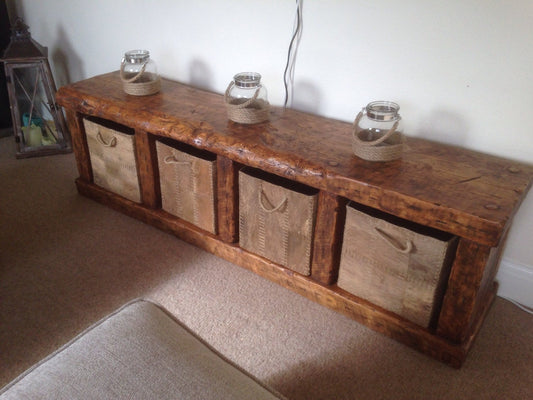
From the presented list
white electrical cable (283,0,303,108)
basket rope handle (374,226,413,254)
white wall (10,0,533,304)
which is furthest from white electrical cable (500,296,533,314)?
white electrical cable (283,0,303,108)

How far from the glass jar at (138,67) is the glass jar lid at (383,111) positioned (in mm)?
963

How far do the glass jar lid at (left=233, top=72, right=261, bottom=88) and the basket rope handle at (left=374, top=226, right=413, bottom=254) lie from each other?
2.32ft

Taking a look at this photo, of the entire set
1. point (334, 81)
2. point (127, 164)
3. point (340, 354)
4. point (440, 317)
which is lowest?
point (340, 354)

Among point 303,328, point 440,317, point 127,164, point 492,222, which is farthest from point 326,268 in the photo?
point 127,164

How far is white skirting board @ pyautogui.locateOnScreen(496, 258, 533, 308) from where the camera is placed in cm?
167

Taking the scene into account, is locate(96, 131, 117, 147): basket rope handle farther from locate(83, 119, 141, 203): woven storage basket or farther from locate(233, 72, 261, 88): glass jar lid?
locate(233, 72, 261, 88): glass jar lid

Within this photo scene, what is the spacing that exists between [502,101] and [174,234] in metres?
1.27

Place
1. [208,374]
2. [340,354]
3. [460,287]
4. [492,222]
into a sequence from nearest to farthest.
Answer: [208,374], [492,222], [460,287], [340,354]

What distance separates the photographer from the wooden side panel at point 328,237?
1.50 meters

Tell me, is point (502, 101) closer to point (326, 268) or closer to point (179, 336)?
point (326, 268)

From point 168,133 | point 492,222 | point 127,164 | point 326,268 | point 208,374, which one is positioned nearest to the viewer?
point 208,374

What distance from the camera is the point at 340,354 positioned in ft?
4.89

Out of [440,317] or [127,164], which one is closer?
[440,317]

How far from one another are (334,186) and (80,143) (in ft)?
4.05
